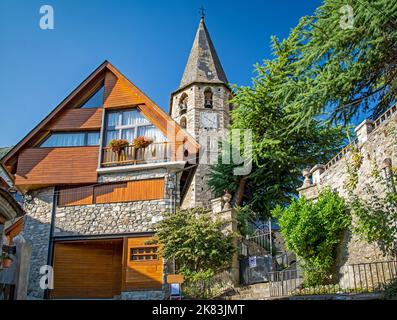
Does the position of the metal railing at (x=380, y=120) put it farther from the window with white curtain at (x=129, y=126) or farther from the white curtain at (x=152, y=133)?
the window with white curtain at (x=129, y=126)

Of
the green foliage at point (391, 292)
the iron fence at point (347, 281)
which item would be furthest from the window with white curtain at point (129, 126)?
the green foliage at point (391, 292)

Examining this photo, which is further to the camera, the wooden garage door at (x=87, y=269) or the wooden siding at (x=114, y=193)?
the wooden siding at (x=114, y=193)

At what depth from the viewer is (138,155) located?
18.8 metres

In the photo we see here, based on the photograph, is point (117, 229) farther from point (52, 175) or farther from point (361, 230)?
point (361, 230)

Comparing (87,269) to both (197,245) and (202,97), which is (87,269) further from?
(202,97)

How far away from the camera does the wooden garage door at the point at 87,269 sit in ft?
58.9

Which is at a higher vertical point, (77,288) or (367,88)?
(367,88)

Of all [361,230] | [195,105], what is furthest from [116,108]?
[361,230]

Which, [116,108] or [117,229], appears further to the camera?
[116,108]

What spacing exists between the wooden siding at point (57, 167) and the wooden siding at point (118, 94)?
88.3 inches

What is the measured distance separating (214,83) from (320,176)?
14178 millimetres

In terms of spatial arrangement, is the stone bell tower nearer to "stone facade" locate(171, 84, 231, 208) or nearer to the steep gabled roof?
"stone facade" locate(171, 84, 231, 208)
